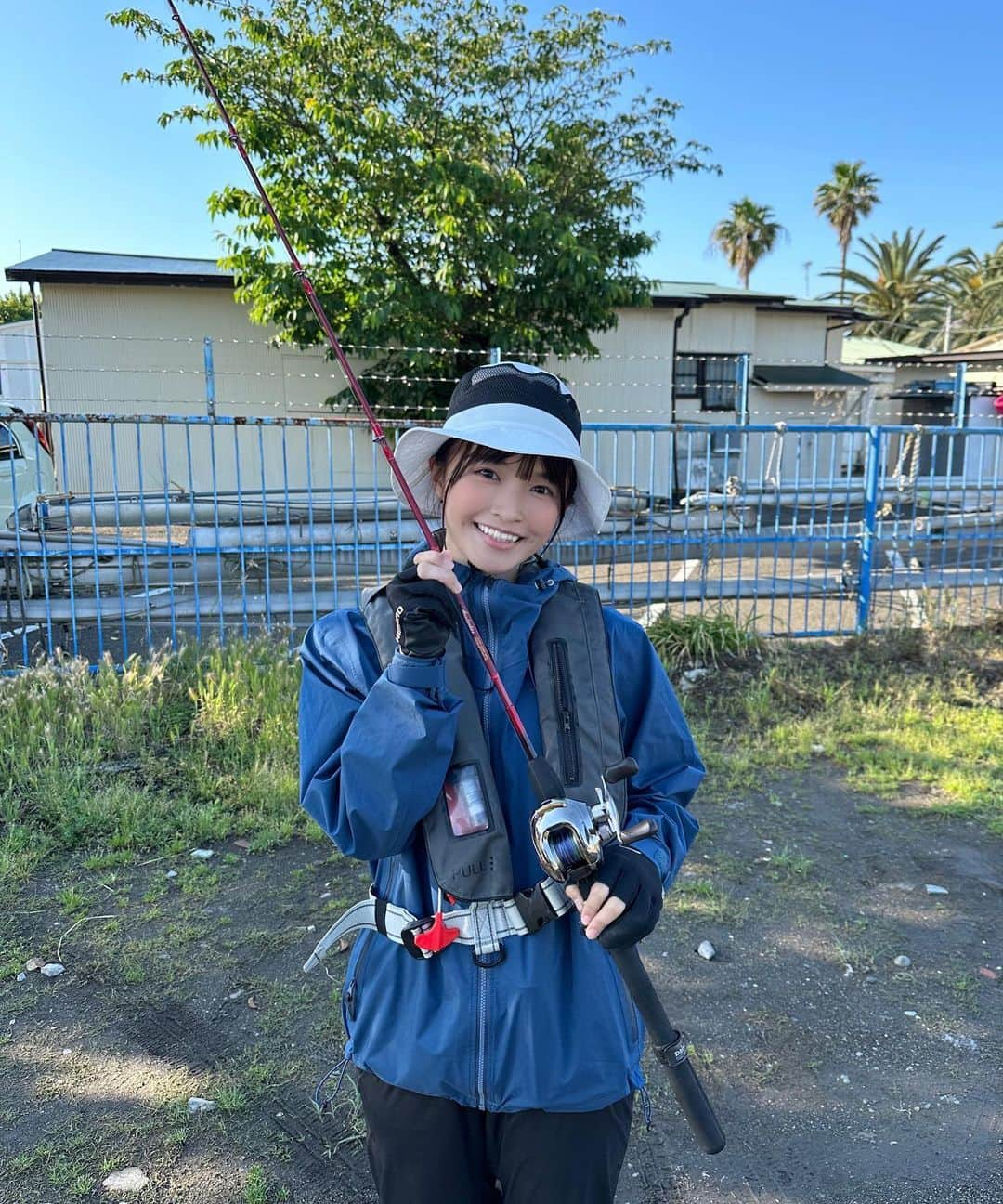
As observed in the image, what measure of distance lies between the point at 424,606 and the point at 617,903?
1.86ft

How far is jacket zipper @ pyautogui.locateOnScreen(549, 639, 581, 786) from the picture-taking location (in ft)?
5.10

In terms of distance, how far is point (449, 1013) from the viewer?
4.87 ft

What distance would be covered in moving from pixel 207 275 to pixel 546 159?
21.9 ft

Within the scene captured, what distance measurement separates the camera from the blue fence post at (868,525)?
7.33 metres

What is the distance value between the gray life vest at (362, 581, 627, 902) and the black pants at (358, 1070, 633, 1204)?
0.37 meters

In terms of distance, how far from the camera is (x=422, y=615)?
1.45 m

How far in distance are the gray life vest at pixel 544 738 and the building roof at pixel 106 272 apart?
15.9 m

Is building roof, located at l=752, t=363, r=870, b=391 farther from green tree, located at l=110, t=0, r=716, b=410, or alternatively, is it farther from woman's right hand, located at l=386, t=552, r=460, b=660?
woman's right hand, located at l=386, t=552, r=460, b=660

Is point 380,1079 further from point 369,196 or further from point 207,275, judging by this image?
point 207,275

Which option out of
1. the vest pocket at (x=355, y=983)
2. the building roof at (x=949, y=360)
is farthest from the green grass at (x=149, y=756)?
the building roof at (x=949, y=360)

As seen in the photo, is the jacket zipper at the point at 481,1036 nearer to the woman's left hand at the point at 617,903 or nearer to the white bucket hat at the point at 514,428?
the woman's left hand at the point at 617,903

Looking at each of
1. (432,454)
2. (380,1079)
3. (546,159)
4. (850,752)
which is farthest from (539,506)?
(546,159)

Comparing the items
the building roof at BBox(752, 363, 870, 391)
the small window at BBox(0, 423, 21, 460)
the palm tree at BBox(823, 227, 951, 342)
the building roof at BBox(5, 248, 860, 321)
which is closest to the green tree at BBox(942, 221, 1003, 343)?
the palm tree at BBox(823, 227, 951, 342)

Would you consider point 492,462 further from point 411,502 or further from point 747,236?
point 747,236
